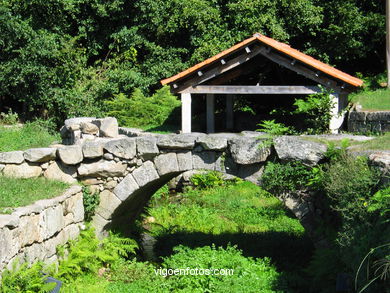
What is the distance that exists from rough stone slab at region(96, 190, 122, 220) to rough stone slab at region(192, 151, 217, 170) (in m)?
1.45

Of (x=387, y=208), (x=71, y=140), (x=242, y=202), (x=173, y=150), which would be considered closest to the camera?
(x=387, y=208)

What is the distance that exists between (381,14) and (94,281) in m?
15.6

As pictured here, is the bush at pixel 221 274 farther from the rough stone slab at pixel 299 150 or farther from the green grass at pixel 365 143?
the green grass at pixel 365 143

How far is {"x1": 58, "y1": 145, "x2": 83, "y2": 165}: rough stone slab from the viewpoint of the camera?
8539 millimetres

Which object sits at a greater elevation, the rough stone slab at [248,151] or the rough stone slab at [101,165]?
the rough stone slab at [248,151]

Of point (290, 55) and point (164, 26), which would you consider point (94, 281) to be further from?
point (164, 26)

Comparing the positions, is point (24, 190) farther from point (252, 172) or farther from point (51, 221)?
point (252, 172)

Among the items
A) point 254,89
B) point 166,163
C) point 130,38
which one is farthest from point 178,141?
point 130,38

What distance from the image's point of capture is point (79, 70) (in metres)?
18.1

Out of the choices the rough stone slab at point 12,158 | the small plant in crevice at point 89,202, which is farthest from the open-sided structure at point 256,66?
the rough stone slab at point 12,158

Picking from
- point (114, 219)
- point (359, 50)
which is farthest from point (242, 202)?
point (359, 50)

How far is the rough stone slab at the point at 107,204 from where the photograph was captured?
8891 millimetres

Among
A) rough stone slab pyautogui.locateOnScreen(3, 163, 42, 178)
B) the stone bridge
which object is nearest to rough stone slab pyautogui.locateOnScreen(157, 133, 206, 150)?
the stone bridge

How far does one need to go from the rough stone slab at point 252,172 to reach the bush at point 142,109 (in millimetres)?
8453
